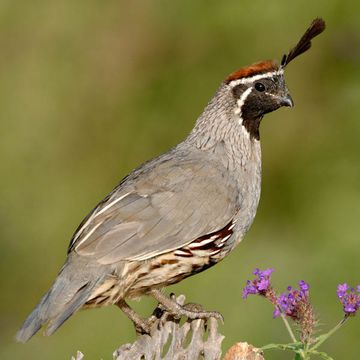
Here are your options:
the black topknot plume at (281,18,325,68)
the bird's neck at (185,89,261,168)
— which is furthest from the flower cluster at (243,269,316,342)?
the black topknot plume at (281,18,325,68)

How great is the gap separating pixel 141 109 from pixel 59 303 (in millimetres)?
3034

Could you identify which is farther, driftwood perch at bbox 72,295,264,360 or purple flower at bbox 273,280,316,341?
driftwood perch at bbox 72,295,264,360

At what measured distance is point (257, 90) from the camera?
407 centimetres

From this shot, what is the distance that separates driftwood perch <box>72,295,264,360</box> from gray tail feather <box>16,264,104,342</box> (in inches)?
6.8

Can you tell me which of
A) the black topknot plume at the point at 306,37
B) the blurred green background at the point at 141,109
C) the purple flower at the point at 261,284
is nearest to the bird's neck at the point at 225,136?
the black topknot plume at the point at 306,37

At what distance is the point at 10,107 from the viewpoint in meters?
6.31

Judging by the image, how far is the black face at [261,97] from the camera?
4.05 metres

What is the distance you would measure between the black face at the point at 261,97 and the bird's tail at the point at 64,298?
964 mm

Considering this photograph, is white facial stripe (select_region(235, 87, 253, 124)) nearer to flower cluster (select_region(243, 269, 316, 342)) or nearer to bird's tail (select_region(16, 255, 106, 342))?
bird's tail (select_region(16, 255, 106, 342))

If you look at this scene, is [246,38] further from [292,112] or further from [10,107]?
[10,107]

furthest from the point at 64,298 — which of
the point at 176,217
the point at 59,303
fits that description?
the point at 176,217

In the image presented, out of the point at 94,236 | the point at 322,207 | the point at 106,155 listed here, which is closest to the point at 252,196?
the point at 94,236

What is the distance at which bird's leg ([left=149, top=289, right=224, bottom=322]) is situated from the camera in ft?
11.5

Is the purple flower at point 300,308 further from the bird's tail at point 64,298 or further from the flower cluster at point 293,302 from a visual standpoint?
the bird's tail at point 64,298
